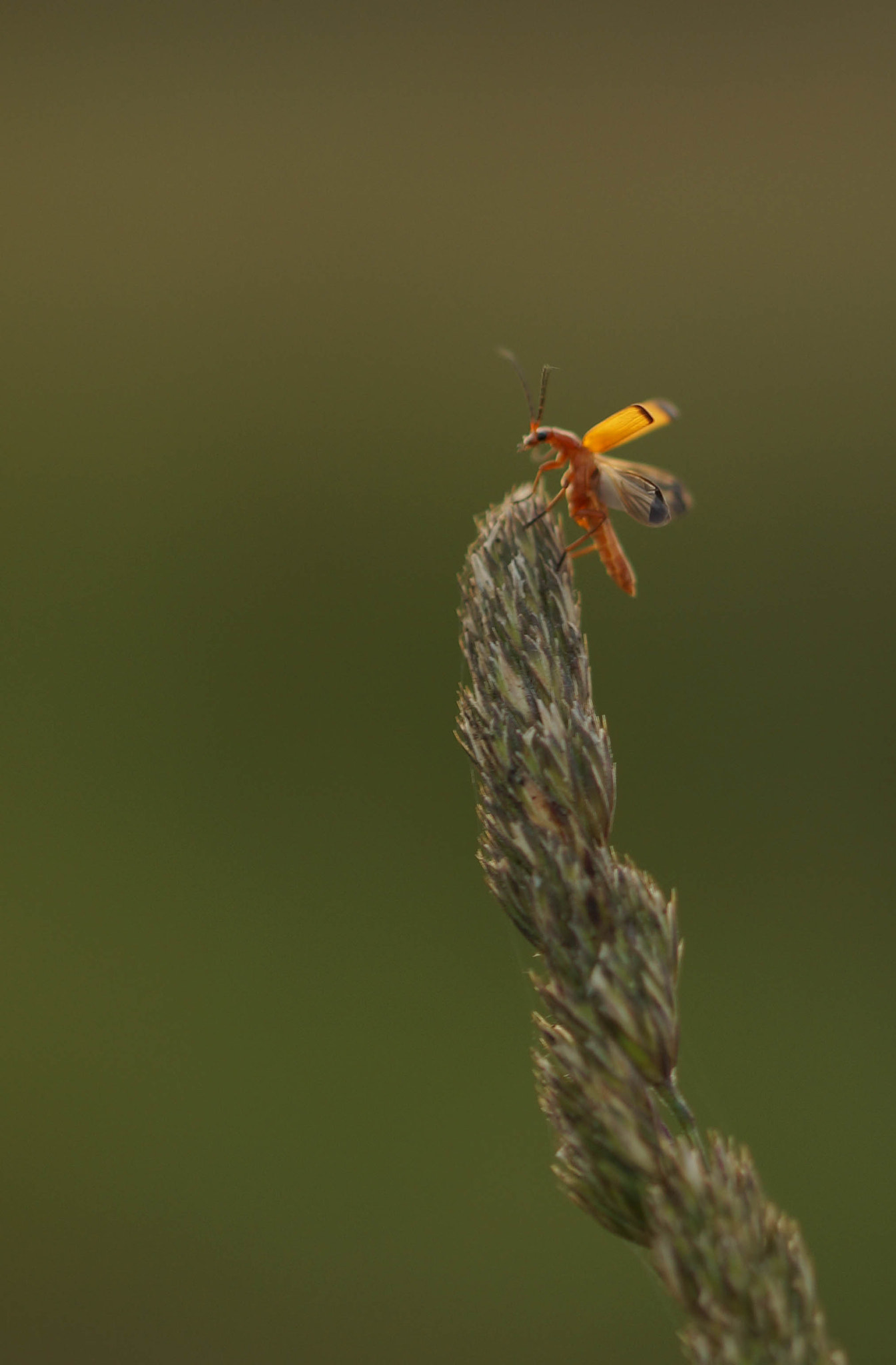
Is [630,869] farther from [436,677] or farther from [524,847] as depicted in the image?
[436,677]

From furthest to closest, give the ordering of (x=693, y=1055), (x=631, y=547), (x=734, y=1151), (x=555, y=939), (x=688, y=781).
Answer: (x=631, y=547) < (x=688, y=781) < (x=693, y=1055) < (x=555, y=939) < (x=734, y=1151)

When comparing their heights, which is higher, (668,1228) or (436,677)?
(436,677)

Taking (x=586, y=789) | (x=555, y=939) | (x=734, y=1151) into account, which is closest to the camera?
(x=734, y=1151)

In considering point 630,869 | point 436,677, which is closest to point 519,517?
point 630,869

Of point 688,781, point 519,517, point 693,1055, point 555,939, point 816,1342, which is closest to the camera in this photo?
point 816,1342

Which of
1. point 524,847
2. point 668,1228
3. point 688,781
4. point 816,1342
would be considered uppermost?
point 688,781

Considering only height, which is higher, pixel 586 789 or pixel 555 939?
pixel 586 789

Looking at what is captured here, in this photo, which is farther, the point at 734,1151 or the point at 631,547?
the point at 631,547

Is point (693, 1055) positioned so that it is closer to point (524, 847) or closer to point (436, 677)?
point (436, 677)

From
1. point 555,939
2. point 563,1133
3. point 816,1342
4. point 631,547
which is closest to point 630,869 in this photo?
point 555,939

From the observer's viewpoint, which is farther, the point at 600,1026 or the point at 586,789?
the point at 586,789
